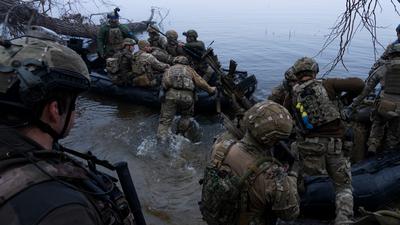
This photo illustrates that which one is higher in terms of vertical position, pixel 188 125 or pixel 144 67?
pixel 144 67

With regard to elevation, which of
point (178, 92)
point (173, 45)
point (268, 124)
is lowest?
point (178, 92)

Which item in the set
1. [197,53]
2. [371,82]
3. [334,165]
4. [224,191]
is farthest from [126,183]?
[197,53]

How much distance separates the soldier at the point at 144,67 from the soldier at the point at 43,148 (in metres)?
8.49

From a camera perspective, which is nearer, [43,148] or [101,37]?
[43,148]

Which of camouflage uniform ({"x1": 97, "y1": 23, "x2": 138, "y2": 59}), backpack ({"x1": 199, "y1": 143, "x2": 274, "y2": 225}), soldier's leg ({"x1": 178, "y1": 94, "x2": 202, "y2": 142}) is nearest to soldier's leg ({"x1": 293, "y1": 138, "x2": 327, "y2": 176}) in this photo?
backpack ({"x1": 199, "y1": 143, "x2": 274, "y2": 225})

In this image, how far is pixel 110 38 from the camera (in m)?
12.6

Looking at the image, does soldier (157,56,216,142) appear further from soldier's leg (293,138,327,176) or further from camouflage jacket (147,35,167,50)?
camouflage jacket (147,35,167,50)

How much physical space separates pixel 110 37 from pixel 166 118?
521 cm

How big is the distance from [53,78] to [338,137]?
161 inches

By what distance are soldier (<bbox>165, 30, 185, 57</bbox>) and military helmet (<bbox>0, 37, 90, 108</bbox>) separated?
1029 centimetres

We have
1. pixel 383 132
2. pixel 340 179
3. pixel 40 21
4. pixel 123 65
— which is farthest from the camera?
pixel 40 21

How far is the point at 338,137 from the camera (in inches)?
199

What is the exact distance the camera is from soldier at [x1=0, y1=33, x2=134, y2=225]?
1.39 meters

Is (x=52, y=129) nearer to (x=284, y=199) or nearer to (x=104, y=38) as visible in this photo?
(x=284, y=199)
